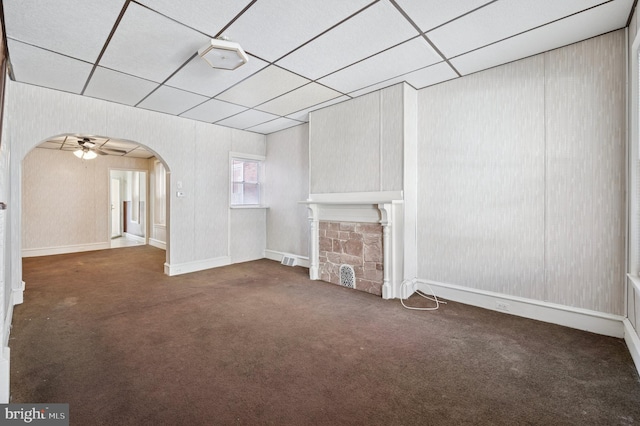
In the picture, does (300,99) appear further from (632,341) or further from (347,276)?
(632,341)

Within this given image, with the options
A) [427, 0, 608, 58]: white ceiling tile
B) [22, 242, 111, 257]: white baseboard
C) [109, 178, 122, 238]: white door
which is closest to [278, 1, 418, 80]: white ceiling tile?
[427, 0, 608, 58]: white ceiling tile

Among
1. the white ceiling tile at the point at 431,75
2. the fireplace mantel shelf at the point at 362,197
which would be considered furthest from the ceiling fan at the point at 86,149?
the white ceiling tile at the point at 431,75

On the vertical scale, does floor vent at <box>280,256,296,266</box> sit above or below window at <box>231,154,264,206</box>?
below

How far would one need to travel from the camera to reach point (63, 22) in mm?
2430

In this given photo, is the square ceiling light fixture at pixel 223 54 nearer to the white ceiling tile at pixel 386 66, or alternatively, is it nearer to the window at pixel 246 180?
the white ceiling tile at pixel 386 66

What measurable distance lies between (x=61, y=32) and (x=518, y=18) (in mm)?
3965

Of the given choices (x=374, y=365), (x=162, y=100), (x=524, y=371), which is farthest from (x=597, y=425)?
(x=162, y=100)

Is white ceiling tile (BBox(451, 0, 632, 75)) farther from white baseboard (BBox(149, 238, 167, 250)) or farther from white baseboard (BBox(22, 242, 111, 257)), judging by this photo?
white baseboard (BBox(22, 242, 111, 257))

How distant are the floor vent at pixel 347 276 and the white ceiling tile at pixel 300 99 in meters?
2.49

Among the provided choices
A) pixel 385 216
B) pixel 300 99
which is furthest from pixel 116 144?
pixel 385 216

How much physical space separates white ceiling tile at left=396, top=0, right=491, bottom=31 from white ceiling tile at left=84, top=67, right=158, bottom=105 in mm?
3132

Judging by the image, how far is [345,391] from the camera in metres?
1.89

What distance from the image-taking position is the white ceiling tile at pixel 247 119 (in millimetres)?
4887

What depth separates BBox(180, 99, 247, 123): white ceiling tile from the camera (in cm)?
444
